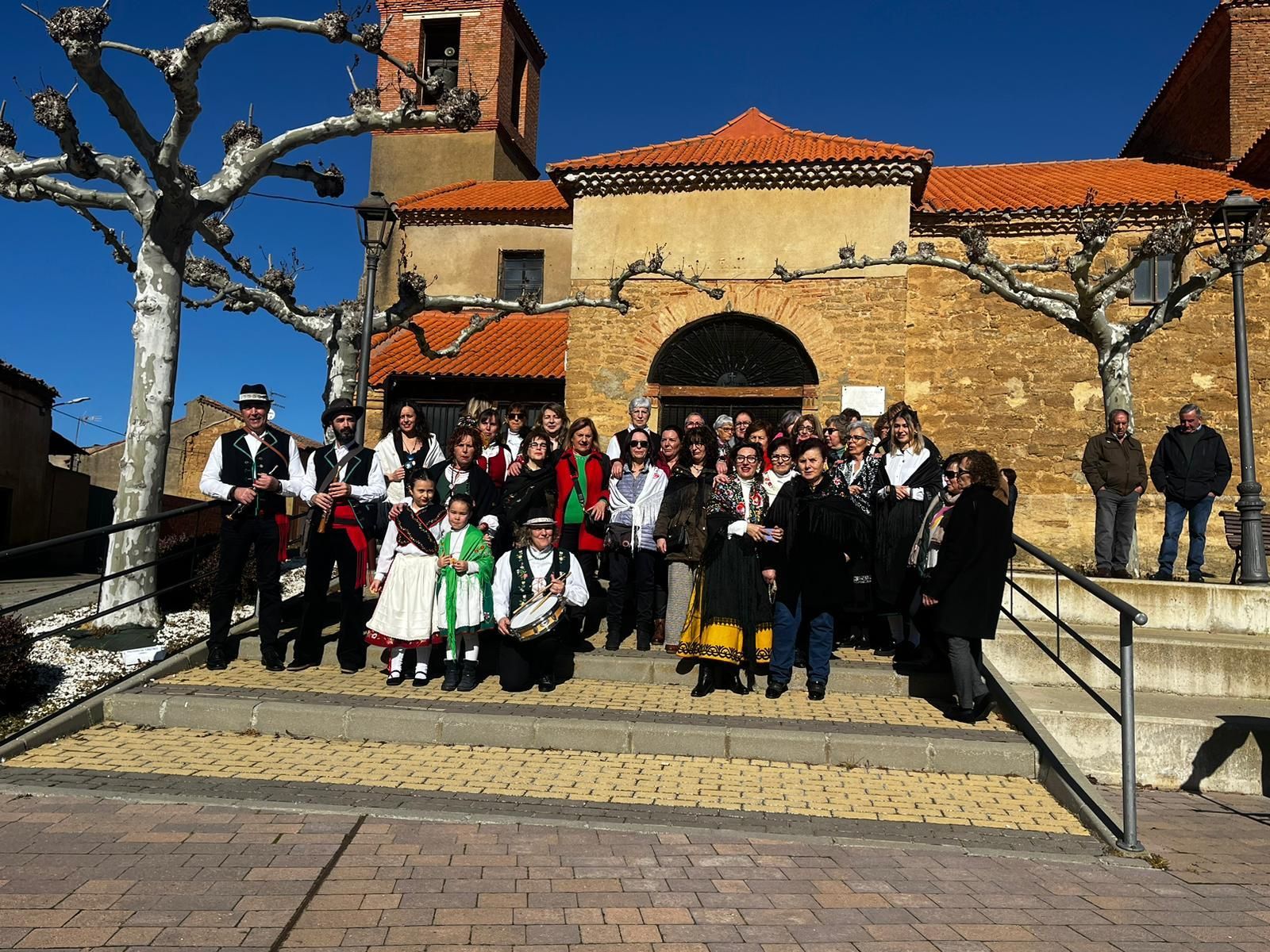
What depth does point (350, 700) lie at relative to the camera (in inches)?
247

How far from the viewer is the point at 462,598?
6746 millimetres

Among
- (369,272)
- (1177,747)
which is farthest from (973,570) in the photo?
(369,272)

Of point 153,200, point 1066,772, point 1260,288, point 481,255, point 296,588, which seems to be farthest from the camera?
point 481,255

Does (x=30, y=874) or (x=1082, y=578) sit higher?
(x=1082, y=578)

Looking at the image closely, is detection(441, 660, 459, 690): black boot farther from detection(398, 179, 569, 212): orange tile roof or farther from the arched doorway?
detection(398, 179, 569, 212): orange tile roof

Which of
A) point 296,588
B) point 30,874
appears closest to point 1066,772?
point 30,874

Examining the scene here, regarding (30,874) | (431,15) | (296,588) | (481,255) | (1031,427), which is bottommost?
(30,874)

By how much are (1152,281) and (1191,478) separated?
8070mm

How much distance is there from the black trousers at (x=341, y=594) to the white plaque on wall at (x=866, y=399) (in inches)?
371

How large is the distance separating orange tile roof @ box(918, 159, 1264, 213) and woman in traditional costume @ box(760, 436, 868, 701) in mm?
10839

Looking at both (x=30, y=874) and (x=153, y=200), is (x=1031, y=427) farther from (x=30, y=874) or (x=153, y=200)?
(x=30, y=874)

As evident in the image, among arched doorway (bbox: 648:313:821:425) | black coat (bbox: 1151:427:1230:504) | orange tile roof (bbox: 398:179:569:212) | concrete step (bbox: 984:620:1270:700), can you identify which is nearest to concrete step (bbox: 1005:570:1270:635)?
concrete step (bbox: 984:620:1270:700)

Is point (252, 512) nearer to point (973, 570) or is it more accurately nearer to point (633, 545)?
point (633, 545)

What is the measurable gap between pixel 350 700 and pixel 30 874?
103 inches
